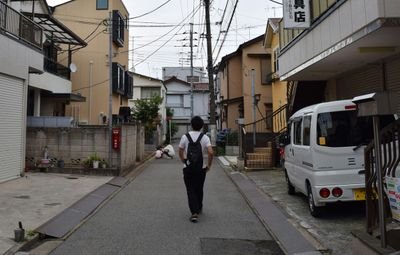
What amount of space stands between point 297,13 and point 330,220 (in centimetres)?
547

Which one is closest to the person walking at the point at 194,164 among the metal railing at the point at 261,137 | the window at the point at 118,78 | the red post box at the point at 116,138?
the red post box at the point at 116,138

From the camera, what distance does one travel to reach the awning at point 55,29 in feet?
61.4

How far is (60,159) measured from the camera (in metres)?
15.9

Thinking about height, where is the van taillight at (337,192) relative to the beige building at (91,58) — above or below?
below

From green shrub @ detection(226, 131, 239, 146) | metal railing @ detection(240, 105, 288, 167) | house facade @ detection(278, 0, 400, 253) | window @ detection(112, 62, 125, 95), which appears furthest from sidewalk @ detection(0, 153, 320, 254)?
green shrub @ detection(226, 131, 239, 146)

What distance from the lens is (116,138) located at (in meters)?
15.8

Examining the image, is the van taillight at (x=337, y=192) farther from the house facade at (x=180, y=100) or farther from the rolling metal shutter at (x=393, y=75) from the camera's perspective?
the house facade at (x=180, y=100)

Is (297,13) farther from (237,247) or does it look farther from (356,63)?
(237,247)

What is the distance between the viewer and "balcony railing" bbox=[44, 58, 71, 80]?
2061cm

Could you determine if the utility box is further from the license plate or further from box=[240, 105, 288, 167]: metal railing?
box=[240, 105, 288, 167]: metal railing

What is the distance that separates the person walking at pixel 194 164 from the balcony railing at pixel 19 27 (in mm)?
7318

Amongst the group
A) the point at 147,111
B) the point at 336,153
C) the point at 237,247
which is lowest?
the point at 237,247

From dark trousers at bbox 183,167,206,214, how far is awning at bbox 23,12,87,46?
12878mm

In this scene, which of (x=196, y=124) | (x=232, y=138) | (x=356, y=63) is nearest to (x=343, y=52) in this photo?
(x=356, y=63)
